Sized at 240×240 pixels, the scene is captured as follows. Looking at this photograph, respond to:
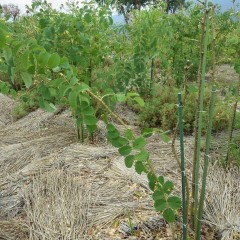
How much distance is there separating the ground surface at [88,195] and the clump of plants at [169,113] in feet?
1.22

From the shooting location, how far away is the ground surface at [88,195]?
245cm

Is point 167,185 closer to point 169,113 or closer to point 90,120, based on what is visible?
point 90,120

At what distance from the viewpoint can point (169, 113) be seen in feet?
14.7

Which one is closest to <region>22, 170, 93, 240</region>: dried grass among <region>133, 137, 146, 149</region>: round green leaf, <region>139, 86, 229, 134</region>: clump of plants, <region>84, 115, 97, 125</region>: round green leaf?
<region>133, 137, 146, 149</region>: round green leaf

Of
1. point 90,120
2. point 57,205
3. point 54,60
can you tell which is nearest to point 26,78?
point 54,60

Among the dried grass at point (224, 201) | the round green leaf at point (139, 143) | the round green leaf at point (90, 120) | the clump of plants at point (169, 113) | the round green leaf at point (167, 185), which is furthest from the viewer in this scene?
the clump of plants at point (169, 113)

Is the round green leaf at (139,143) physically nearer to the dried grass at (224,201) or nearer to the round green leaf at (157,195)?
→ the round green leaf at (157,195)

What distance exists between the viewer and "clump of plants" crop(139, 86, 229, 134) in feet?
13.8

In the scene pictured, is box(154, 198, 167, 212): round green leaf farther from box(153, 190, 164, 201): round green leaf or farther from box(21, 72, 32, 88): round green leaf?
box(21, 72, 32, 88): round green leaf

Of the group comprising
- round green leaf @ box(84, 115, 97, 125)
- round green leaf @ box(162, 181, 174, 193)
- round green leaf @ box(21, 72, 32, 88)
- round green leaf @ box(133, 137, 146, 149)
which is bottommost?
round green leaf @ box(162, 181, 174, 193)

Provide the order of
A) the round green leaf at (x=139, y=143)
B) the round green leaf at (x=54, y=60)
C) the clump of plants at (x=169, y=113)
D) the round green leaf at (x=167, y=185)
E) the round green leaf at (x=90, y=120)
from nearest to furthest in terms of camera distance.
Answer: the round green leaf at (x=54, y=60)
the round green leaf at (x=90, y=120)
the round green leaf at (x=139, y=143)
the round green leaf at (x=167, y=185)
the clump of plants at (x=169, y=113)

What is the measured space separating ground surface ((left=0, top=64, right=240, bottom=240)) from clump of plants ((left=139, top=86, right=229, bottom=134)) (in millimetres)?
372

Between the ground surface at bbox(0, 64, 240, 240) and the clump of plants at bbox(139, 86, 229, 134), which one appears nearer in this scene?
the ground surface at bbox(0, 64, 240, 240)

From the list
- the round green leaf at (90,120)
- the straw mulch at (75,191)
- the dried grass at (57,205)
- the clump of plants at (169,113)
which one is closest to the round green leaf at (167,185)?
the round green leaf at (90,120)
